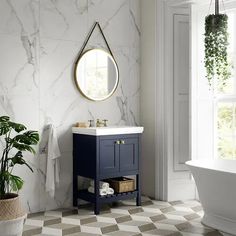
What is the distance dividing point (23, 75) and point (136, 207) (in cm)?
201

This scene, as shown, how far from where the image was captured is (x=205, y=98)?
506 cm

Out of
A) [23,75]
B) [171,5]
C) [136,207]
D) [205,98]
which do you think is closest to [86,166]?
[136,207]

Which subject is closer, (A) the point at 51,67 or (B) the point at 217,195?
(B) the point at 217,195

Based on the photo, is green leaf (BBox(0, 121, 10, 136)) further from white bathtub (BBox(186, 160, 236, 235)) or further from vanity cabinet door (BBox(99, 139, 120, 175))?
white bathtub (BBox(186, 160, 236, 235))

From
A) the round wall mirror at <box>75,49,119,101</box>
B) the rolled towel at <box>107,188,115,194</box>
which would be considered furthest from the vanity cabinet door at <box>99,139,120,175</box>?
the round wall mirror at <box>75,49,119,101</box>

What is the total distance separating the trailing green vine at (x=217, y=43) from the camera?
426cm

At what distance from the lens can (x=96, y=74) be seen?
4977 millimetres

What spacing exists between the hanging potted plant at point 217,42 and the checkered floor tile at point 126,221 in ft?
5.30

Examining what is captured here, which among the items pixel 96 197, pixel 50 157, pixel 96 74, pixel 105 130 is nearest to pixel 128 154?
pixel 105 130

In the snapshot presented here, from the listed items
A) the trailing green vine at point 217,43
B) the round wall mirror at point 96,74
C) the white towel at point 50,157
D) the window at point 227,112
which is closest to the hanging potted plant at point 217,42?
the trailing green vine at point 217,43

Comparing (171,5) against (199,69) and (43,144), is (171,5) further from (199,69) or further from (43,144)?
(43,144)

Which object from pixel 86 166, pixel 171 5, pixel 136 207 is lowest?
pixel 136 207

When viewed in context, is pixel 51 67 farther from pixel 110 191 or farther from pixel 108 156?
pixel 110 191

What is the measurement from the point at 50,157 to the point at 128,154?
0.91m
